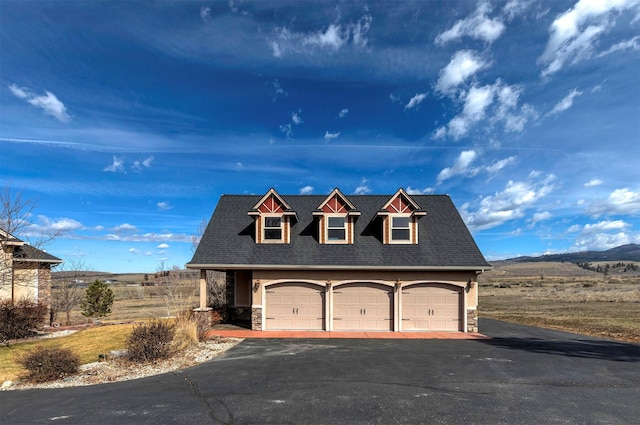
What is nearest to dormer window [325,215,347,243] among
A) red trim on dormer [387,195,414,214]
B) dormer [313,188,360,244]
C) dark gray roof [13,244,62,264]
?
dormer [313,188,360,244]

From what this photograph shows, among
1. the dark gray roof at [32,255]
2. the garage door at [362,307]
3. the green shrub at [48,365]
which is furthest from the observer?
the dark gray roof at [32,255]

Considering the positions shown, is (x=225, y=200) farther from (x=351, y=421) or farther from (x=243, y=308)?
(x=351, y=421)

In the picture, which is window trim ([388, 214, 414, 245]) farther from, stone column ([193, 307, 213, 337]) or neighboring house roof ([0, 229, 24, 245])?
neighboring house roof ([0, 229, 24, 245])

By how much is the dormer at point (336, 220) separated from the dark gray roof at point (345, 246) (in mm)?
425

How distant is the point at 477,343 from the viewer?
14.8m

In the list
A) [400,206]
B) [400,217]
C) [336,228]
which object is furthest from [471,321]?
[336,228]

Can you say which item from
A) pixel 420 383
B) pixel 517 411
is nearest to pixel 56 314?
pixel 420 383

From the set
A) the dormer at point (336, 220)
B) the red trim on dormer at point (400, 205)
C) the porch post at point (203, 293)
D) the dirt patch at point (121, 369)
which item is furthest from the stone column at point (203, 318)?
the red trim on dormer at point (400, 205)

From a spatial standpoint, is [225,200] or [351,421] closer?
[351,421]

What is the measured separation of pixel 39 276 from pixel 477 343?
22646mm

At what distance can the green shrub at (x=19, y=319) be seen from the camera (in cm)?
1642

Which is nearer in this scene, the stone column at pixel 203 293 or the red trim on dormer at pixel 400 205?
the stone column at pixel 203 293

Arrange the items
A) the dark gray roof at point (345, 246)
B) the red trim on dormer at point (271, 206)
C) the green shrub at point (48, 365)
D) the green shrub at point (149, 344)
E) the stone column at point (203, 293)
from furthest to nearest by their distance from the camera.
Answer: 1. the red trim on dormer at point (271, 206)
2. the dark gray roof at point (345, 246)
3. the stone column at point (203, 293)
4. the green shrub at point (149, 344)
5. the green shrub at point (48, 365)

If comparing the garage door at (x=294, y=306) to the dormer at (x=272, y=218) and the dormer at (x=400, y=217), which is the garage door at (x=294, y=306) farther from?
the dormer at (x=400, y=217)
